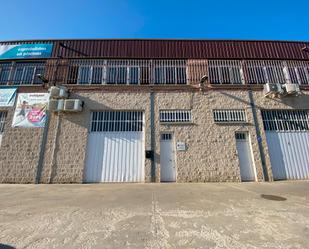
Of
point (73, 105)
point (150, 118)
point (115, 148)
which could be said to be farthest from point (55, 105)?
point (150, 118)

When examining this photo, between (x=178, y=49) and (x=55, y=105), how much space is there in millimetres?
8269

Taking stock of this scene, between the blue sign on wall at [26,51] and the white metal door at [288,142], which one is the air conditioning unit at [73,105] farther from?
the white metal door at [288,142]

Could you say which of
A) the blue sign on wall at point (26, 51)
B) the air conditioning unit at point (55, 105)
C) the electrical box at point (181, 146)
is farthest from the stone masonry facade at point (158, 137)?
the blue sign on wall at point (26, 51)

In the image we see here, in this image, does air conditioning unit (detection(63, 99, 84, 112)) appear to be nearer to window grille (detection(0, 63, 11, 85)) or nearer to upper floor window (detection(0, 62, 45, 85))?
upper floor window (detection(0, 62, 45, 85))

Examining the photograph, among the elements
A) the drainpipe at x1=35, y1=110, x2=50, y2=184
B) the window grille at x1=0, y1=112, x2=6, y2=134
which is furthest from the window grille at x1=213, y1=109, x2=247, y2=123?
the window grille at x1=0, y1=112, x2=6, y2=134

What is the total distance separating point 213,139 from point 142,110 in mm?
3984

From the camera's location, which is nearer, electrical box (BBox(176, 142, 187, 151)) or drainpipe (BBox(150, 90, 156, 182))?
drainpipe (BBox(150, 90, 156, 182))

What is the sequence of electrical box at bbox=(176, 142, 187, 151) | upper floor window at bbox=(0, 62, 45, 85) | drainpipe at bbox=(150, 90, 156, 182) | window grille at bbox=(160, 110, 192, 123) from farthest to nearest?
upper floor window at bbox=(0, 62, 45, 85), window grille at bbox=(160, 110, 192, 123), electrical box at bbox=(176, 142, 187, 151), drainpipe at bbox=(150, 90, 156, 182)

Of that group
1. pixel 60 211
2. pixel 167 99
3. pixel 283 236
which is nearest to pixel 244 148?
pixel 167 99

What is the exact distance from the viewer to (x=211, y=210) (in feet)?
11.8

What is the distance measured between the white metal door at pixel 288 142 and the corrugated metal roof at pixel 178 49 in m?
4.51

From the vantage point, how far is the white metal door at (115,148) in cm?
769

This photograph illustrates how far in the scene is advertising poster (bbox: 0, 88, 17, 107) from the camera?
8492mm

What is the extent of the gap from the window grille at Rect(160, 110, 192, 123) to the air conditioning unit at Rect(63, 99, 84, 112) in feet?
14.0
